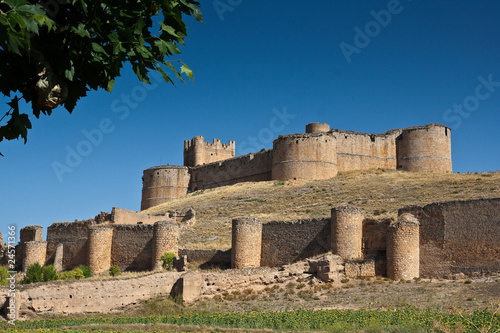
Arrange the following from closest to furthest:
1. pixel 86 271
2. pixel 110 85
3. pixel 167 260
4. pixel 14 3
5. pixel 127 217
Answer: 1. pixel 14 3
2. pixel 110 85
3. pixel 167 260
4. pixel 86 271
5. pixel 127 217

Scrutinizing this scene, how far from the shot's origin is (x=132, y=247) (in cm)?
2639

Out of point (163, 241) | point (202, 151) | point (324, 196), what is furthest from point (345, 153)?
point (163, 241)

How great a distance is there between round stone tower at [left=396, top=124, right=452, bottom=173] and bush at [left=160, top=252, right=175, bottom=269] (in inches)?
1008

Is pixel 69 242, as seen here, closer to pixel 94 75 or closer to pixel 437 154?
pixel 94 75

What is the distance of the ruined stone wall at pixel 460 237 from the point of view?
1864 centimetres

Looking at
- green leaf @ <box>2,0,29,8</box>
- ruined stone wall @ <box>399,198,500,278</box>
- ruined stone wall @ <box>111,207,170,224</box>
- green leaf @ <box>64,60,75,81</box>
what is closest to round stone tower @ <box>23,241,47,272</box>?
ruined stone wall @ <box>111,207,170,224</box>

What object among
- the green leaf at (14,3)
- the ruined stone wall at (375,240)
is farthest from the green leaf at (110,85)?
the ruined stone wall at (375,240)

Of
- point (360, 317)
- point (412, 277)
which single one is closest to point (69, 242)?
point (412, 277)

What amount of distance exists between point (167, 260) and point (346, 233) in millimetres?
7618

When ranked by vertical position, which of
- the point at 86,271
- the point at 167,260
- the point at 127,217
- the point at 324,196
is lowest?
the point at 86,271

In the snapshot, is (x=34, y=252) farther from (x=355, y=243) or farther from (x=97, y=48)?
(x=97, y=48)

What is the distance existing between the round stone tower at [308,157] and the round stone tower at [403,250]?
24495 mm

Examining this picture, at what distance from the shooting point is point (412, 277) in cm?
1933

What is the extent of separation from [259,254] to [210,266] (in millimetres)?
1984
